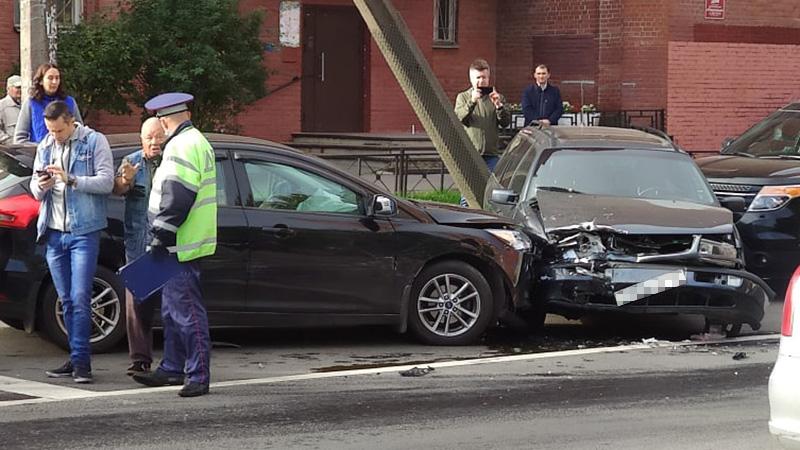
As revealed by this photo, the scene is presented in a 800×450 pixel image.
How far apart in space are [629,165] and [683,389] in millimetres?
3476

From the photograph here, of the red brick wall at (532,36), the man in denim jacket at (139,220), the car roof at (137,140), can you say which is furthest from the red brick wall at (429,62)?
the man in denim jacket at (139,220)

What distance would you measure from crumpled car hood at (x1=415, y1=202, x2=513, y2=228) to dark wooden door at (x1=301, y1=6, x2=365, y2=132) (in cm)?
1392

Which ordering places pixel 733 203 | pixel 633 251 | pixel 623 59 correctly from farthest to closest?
pixel 623 59 → pixel 733 203 → pixel 633 251

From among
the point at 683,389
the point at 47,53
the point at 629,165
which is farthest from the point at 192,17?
the point at 683,389

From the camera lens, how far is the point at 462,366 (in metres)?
9.87

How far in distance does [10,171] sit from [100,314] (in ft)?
3.94

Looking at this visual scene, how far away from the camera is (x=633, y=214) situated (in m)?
11.1

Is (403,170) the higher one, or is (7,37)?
(7,37)

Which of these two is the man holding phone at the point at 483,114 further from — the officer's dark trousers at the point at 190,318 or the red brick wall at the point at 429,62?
the red brick wall at the point at 429,62

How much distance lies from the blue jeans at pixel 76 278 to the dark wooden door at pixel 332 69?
16.0m

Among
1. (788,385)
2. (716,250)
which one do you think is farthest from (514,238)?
(788,385)

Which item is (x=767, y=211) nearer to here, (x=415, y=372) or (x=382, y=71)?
(x=415, y=372)

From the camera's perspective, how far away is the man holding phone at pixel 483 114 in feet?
48.1

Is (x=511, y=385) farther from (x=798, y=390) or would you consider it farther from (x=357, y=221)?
Result: (x=798, y=390)
